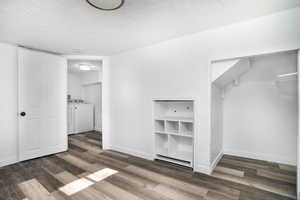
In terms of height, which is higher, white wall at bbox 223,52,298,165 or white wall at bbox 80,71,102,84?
white wall at bbox 80,71,102,84

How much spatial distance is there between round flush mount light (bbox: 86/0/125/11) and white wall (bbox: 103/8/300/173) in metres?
1.30

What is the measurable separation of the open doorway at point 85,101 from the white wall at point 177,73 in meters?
1.62

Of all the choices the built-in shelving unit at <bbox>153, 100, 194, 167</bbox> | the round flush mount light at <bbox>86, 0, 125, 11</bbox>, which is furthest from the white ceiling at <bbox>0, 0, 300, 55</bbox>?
the built-in shelving unit at <bbox>153, 100, 194, 167</bbox>

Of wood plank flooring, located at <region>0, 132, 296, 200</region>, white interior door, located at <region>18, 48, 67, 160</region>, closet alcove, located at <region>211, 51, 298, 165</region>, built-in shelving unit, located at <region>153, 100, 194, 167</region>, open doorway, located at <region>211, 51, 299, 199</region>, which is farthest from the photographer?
white interior door, located at <region>18, 48, 67, 160</region>

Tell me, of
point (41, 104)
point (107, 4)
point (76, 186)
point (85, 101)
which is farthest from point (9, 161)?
point (85, 101)

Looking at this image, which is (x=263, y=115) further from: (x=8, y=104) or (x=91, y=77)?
Answer: (x=91, y=77)

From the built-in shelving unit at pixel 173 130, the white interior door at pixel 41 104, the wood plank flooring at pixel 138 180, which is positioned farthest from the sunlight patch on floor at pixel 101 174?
the white interior door at pixel 41 104

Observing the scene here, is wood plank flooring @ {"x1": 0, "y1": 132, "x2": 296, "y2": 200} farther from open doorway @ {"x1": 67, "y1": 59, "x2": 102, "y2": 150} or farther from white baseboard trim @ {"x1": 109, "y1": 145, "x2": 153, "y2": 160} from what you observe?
open doorway @ {"x1": 67, "y1": 59, "x2": 102, "y2": 150}

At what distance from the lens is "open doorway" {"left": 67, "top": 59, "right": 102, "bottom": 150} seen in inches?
199

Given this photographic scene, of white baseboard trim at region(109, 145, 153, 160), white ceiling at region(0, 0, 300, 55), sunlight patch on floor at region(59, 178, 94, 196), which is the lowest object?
sunlight patch on floor at region(59, 178, 94, 196)

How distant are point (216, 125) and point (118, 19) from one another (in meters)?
2.38

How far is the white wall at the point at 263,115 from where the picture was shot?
2.64m

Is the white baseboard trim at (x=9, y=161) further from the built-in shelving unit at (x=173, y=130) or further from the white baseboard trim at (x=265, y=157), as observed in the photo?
the white baseboard trim at (x=265, y=157)

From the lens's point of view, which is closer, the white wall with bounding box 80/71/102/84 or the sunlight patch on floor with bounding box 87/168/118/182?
the sunlight patch on floor with bounding box 87/168/118/182
